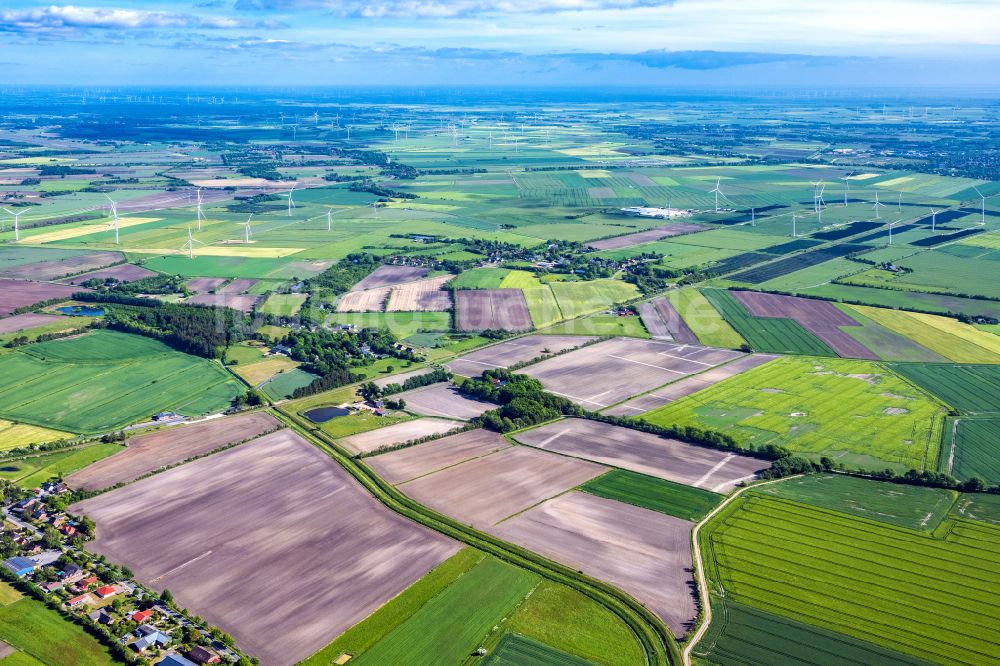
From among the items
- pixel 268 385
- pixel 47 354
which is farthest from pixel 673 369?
pixel 47 354

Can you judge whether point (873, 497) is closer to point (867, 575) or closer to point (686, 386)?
point (867, 575)

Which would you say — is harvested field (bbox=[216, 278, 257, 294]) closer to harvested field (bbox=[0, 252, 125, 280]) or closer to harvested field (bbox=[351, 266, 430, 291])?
harvested field (bbox=[351, 266, 430, 291])

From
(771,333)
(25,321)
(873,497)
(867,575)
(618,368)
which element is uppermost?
(771,333)

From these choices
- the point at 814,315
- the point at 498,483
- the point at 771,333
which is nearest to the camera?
the point at 498,483

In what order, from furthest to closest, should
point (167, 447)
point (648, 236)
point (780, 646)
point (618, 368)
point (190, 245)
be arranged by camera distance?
point (648, 236) → point (190, 245) → point (618, 368) → point (167, 447) → point (780, 646)

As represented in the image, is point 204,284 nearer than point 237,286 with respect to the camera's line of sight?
No

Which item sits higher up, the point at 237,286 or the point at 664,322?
the point at 237,286

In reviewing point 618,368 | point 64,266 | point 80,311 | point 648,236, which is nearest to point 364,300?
point 80,311
